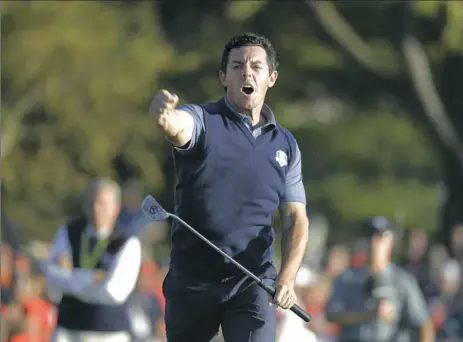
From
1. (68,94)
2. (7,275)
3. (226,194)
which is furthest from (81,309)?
(68,94)

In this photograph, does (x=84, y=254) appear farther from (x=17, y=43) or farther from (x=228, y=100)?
(x=17, y=43)

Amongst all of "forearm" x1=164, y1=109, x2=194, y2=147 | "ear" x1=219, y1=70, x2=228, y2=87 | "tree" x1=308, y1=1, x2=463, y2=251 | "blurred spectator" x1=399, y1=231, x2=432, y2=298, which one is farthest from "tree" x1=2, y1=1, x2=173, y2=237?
"forearm" x1=164, y1=109, x2=194, y2=147

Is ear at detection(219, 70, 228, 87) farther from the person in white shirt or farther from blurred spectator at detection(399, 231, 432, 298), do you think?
blurred spectator at detection(399, 231, 432, 298)

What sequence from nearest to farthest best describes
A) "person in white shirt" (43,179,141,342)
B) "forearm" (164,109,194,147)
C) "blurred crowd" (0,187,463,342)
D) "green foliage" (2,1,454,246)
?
"forearm" (164,109,194,147)
"person in white shirt" (43,179,141,342)
"blurred crowd" (0,187,463,342)
"green foliage" (2,1,454,246)

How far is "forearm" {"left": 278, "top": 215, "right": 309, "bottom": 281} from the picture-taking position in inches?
309

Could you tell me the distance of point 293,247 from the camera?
7.95 meters

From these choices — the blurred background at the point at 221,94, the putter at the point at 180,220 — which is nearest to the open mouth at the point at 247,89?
the putter at the point at 180,220

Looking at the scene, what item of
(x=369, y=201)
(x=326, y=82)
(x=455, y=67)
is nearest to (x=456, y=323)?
(x=455, y=67)

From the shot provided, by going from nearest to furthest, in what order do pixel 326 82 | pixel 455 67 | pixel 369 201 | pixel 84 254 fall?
pixel 84 254, pixel 455 67, pixel 326 82, pixel 369 201

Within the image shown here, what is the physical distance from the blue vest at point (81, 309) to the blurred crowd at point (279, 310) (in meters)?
0.74

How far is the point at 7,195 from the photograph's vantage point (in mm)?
31734

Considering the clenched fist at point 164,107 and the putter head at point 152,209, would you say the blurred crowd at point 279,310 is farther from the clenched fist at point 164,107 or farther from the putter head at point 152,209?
the clenched fist at point 164,107

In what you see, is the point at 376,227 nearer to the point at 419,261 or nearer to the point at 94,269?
the point at 94,269

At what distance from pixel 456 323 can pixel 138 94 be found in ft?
63.4
